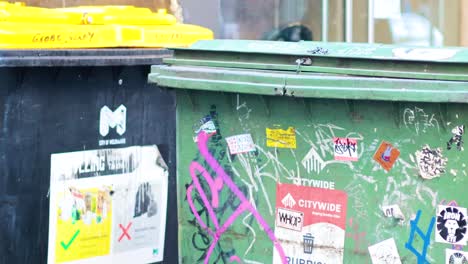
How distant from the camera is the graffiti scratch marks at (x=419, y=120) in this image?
3260 mm

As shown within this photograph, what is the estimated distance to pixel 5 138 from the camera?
407 cm

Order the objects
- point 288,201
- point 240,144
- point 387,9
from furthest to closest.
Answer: point 387,9 → point 240,144 → point 288,201

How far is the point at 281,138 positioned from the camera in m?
3.63

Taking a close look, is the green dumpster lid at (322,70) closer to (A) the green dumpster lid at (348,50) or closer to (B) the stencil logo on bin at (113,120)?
(A) the green dumpster lid at (348,50)

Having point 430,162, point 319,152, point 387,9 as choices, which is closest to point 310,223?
point 319,152

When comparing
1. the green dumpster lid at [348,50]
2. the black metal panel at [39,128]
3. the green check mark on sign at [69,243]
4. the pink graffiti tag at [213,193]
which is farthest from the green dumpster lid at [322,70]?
the green check mark on sign at [69,243]

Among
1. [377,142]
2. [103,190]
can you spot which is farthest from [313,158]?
[103,190]

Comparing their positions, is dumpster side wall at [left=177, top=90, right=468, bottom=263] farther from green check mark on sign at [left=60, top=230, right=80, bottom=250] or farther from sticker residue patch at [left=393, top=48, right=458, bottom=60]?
green check mark on sign at [left=60, top=230, right=80, bottom=250]

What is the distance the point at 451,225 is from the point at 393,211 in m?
0.22

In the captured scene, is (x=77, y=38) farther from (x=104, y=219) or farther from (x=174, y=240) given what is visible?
(x=174, y=240)

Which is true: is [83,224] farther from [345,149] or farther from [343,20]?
[343,20]

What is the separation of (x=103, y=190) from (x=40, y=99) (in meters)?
0.54

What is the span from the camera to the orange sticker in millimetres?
3359

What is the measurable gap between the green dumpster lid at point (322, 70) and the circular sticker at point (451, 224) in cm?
40
